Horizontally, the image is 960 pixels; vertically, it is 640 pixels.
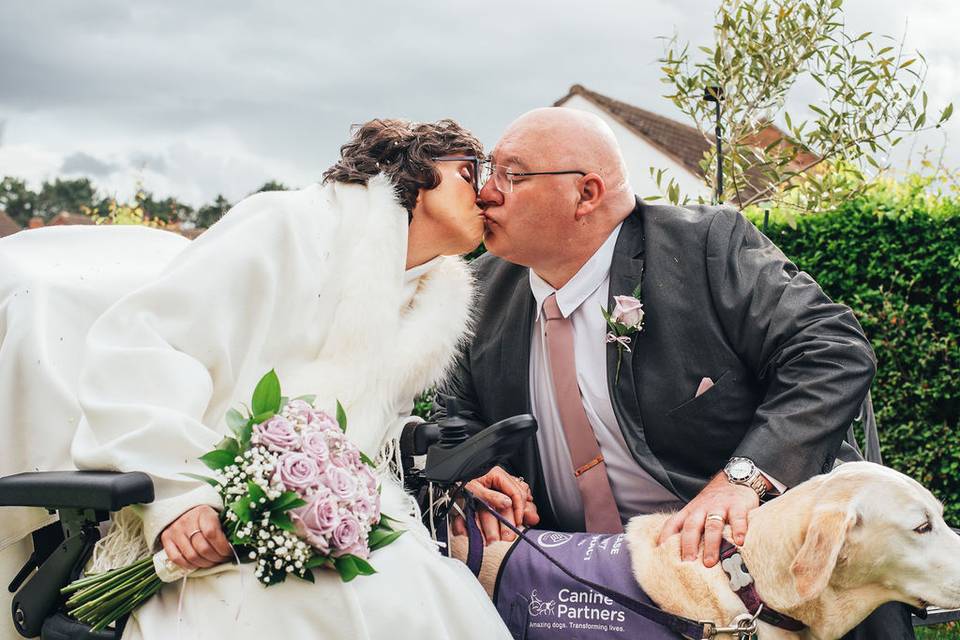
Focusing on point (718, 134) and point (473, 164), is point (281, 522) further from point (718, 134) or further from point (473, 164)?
point (718, 134)

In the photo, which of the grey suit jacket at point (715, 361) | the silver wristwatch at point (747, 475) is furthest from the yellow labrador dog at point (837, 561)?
the grey suit jacket at point (715, 361)

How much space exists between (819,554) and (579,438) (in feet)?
3.50

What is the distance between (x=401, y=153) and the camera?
2.87 metres

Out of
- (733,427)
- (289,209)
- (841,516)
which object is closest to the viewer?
(841,516)

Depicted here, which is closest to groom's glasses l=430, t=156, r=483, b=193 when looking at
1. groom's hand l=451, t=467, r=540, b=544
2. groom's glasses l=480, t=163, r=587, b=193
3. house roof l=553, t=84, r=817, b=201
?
groom's glasses l=480, t=163, r=587, b=193

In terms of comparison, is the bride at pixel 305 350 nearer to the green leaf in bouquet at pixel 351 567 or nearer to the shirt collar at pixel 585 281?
the green leaf in bouquet at pixel 351 567

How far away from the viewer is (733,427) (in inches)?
122

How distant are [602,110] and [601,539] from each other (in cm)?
1945

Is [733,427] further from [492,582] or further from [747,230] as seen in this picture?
[492,582]

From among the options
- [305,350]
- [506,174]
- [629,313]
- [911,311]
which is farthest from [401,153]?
[911,311]

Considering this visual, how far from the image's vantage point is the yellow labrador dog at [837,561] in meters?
2.29

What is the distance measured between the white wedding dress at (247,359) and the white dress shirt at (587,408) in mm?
510

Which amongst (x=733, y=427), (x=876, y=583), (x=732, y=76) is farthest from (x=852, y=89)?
(x=876, y=583)

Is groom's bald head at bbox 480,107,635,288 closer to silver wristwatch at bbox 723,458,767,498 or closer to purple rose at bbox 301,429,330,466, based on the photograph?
silver wristwatch at bbox 723,458,767,498
